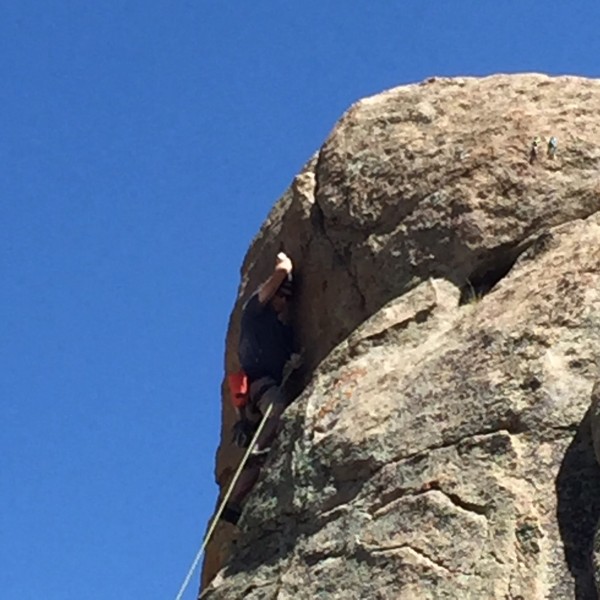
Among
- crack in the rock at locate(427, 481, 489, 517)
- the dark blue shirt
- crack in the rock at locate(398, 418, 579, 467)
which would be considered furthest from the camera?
the dark blue shirt

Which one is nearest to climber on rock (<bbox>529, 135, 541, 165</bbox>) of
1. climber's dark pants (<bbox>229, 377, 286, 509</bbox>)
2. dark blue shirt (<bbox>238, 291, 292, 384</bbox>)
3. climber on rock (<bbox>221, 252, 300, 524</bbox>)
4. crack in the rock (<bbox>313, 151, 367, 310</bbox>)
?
crack in the rock (<bbox>313, 151, 367, 310</bbox>)

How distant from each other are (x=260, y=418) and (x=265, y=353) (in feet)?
1.87

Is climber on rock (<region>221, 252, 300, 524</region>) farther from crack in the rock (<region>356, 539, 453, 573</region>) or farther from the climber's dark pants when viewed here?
crack in the rock (<region>356, 539, 453, 573</region>)

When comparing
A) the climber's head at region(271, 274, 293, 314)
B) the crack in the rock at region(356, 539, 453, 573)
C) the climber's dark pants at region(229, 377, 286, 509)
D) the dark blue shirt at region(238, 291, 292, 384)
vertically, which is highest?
the climber's head at region(271, 274, 293, 314)

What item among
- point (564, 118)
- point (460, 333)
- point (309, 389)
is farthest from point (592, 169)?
point (309, 389)

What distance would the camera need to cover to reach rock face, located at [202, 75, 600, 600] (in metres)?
8.96

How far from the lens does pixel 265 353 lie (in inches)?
510

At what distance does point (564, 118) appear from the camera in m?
12.1

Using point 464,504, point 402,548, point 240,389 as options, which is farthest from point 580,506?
point 240,389

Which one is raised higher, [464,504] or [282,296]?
[282,296]

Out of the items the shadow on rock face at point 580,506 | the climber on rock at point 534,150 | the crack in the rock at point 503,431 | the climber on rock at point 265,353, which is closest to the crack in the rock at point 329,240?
the climber on rock at point 265,353

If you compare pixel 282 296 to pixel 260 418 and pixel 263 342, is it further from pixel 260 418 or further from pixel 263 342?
pixel 260 418

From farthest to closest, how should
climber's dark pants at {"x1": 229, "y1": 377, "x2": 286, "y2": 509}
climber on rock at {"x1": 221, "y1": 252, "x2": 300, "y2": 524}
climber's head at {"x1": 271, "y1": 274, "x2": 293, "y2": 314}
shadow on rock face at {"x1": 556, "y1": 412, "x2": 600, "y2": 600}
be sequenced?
1. climber's head at {"x1": 271, "y1": 274, "x2": 293, "y2": 314}
2. climber on rock at {"x1": 221, "y1": 252, "x2": 300, "y2": 524}
3. climber's dark pants at {"x1": 229, "y1": 377, "x2": 286, "y2": 509}
4. shadow on rock face at {"x1": 556, "y1": 412, "x2": 600, "y2": 600}

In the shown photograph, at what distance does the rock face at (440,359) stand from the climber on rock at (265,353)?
0.59 ft
